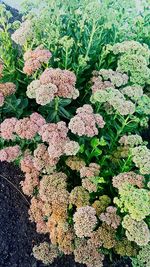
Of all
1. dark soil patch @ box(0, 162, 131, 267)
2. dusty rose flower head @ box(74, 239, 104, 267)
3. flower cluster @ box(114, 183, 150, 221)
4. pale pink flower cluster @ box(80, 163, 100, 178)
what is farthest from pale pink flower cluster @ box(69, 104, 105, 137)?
dark soil patch @ box(0, 162, 131, 267)

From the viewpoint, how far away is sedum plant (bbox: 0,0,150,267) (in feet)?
8.09

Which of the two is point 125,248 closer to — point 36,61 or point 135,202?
point 135,202

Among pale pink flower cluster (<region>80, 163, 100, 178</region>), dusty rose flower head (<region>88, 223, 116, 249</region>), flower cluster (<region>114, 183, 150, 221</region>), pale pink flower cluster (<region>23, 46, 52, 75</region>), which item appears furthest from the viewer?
pale pink flower cluster (<region>23, 46, 52, 75</region>)

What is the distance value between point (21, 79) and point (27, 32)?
498 mm

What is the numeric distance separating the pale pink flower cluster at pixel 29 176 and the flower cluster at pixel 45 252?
353 millimetres

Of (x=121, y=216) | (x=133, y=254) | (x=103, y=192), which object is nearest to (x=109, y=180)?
(x=103, y=192)

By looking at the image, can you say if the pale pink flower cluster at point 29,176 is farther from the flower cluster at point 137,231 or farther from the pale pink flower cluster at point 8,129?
the flower cluster at point 137,231

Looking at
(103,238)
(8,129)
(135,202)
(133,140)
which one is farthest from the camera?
(133,140)

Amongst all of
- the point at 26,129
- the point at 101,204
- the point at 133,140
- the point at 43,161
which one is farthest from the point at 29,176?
the point at 133,140

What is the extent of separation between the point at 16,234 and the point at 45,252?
1.10ft

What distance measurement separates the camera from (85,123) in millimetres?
2586

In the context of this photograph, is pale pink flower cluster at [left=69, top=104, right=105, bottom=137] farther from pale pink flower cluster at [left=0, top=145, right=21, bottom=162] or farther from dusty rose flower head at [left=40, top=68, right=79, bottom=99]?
pale pink flower cluster at [left=0, top=145, right=21, bottom=162]

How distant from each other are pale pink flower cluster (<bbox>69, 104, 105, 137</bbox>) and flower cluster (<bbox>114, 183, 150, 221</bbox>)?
415mm

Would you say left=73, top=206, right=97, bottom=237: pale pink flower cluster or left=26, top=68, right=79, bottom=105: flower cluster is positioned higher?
left=26, top=68, right=79, bottom=105: flower cluster
